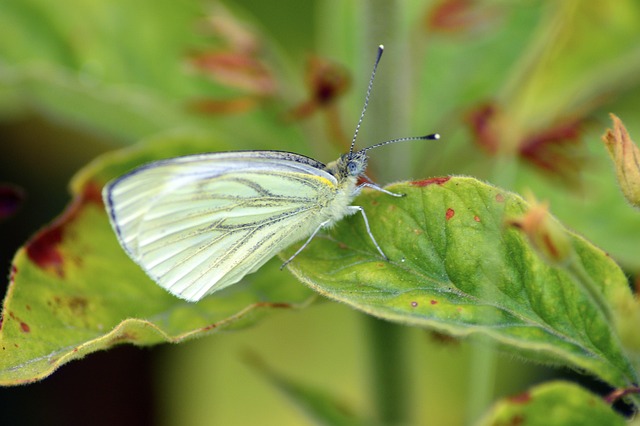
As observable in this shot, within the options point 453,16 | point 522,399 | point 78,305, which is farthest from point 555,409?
point 453,16

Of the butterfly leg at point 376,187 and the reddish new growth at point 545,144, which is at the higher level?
the reddish new growth at point 545,144

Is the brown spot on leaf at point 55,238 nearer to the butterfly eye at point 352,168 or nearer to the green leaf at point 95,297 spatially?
the green leaf at point 95,297

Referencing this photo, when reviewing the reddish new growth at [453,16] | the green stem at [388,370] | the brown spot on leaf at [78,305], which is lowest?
the green stem at [388,370]

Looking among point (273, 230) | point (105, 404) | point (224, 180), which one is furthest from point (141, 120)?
point (105, 404)

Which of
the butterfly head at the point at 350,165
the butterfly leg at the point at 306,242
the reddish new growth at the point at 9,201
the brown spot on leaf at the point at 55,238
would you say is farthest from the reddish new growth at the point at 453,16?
the reddish new growth at the point at 9,201

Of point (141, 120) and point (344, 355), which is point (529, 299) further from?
point (344, 355)

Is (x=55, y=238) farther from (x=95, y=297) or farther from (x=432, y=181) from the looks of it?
(x=432, y=181)
